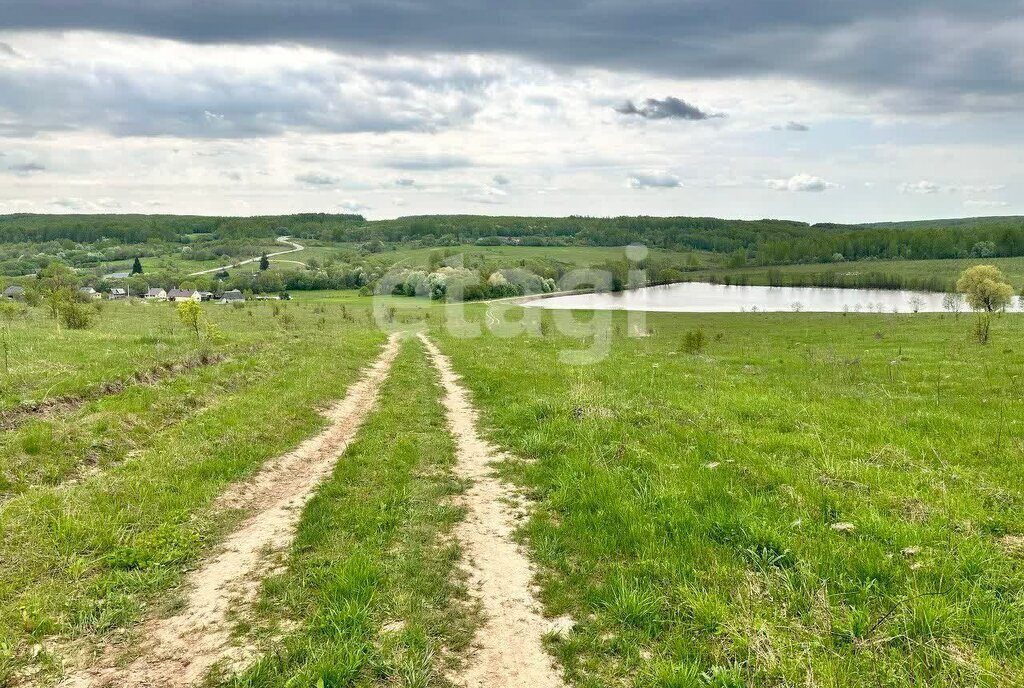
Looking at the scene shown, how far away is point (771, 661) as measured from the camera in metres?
4.77

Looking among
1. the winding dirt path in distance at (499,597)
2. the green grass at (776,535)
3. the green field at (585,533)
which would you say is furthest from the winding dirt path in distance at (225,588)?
the green grass at (776,535)

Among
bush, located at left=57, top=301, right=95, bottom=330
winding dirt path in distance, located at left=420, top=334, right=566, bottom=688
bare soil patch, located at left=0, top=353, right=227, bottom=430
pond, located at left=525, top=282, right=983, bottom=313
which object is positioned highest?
bush, located at left=57, top=301, right=95, bottom=330

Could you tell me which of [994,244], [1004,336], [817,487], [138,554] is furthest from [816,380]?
[994,244]

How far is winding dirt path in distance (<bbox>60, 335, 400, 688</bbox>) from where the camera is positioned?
16.8ft

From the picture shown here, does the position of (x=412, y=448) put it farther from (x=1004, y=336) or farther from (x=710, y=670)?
(x=1004, y=336)

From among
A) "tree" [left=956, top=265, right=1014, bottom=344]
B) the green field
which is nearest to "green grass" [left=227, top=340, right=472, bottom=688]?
the green field

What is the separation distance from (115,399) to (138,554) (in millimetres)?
9245

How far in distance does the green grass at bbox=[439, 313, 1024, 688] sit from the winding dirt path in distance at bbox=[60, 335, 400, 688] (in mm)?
3382

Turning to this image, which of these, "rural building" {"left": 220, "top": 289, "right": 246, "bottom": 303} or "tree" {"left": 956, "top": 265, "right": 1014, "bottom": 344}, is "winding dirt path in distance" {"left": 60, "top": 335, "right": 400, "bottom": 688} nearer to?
"tree" {"left": 956, "top": 265, "right": 1014, "bottom": 344}

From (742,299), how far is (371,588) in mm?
136568

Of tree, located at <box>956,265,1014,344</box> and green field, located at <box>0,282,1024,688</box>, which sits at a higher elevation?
tree, located at <box>956,265,1014,344</box>

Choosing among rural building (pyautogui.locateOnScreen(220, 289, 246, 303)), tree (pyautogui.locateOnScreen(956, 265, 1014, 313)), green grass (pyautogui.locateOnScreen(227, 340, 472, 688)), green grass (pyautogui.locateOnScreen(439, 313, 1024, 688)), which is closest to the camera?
green grass (pyautogui.locateOnScreen(439, 313, 1024, 688))

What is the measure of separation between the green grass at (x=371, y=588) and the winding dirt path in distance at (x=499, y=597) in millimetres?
230

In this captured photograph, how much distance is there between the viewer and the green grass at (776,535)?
4.91m
